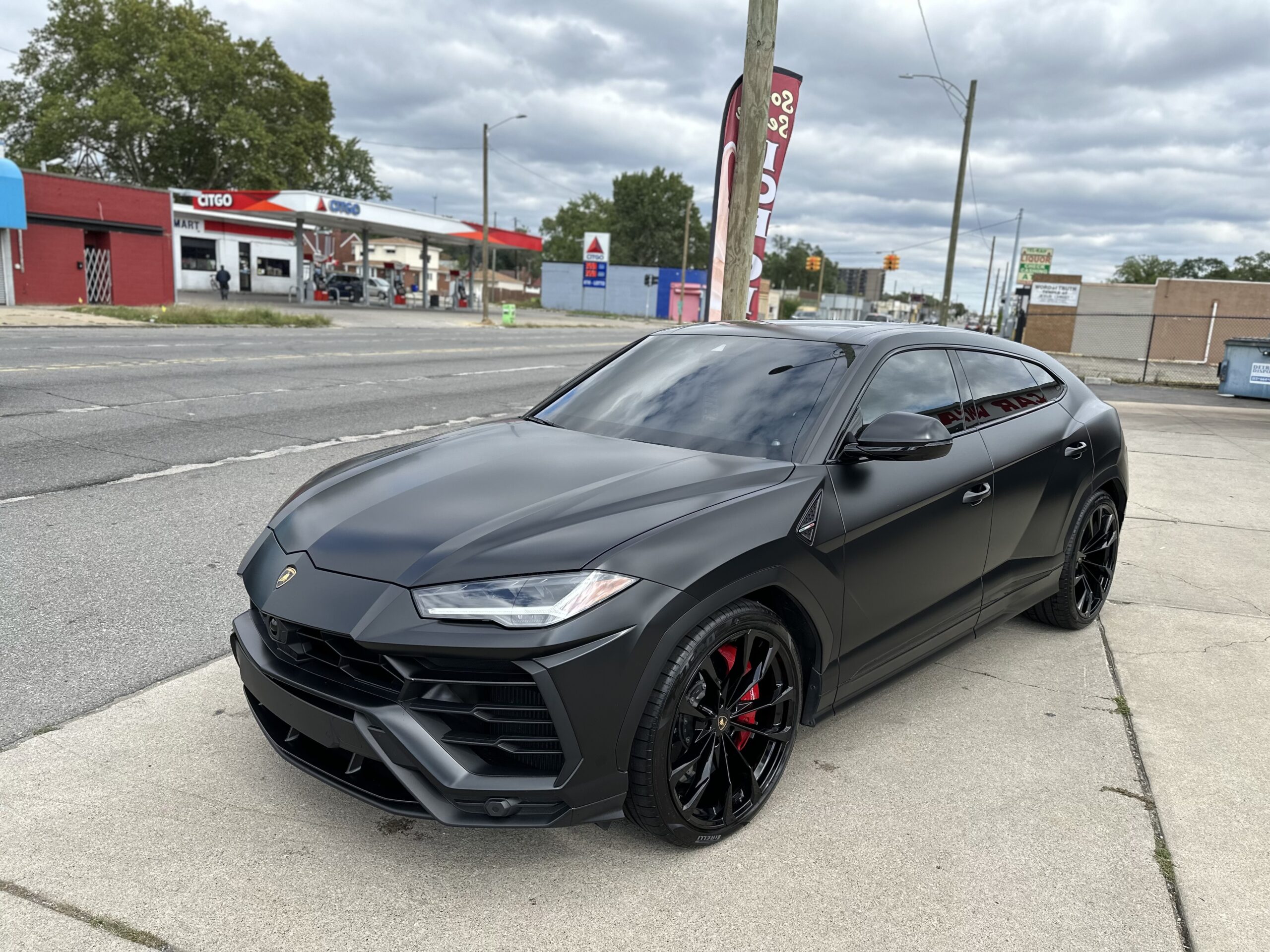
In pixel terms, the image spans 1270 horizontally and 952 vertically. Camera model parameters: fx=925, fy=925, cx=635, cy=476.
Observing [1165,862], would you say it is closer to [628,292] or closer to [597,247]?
[597,247]

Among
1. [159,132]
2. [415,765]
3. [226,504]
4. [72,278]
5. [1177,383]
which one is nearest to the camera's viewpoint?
[415,765]

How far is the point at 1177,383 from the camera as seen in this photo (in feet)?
77.8

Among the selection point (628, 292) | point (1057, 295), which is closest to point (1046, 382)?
point (1057, 295)

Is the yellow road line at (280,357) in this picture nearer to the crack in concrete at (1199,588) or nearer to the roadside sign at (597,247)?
the crack in concrete at (1199,588)

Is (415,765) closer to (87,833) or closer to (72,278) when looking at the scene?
(87,833)

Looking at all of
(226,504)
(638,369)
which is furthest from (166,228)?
(638,369)

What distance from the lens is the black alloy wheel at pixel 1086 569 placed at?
4.62 meters

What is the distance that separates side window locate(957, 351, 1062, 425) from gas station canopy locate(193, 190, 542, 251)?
120ft

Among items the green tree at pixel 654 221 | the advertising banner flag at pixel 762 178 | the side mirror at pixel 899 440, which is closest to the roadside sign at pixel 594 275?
the green tree at pixel 654 221

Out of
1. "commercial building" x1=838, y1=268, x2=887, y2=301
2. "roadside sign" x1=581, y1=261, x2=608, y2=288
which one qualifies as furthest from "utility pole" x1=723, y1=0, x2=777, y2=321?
"commercial building" x1=838, y1=268, x2=887, y2=301

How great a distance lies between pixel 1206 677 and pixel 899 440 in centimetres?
242

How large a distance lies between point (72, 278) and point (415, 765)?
36.8 metres

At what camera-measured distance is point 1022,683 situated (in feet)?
13.8

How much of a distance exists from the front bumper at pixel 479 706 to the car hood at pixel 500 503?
17 cm
